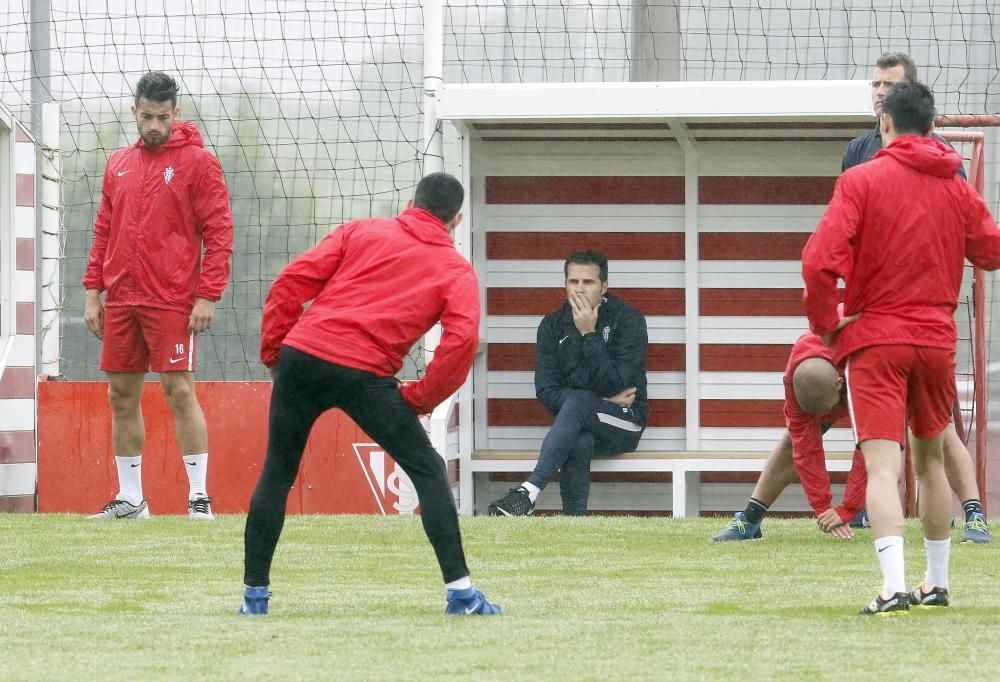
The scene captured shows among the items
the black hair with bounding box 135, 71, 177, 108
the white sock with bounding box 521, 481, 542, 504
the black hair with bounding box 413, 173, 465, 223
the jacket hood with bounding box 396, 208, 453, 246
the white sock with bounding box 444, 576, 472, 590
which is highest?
the black hair with bounding box 135, 71, 177, 108

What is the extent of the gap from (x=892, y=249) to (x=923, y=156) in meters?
0.27

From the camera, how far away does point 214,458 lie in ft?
29.7

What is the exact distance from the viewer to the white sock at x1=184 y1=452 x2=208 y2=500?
760cm

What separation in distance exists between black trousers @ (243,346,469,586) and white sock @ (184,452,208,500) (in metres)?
2.82

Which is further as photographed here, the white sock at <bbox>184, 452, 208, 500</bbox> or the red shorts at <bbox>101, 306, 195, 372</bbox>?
the white sock at <bbox>184, 452, 208, 500</bbox>

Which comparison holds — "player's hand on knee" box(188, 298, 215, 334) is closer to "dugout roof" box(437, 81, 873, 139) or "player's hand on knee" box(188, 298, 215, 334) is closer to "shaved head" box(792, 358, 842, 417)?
"dugout roof" box(437, 81, 873, 139)

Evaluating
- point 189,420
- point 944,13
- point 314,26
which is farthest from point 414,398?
point 314,26

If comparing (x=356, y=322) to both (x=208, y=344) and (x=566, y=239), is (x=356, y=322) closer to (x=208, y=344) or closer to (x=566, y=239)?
(x=566, y=239)

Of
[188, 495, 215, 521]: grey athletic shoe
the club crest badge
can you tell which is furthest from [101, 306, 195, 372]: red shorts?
the club crest badge

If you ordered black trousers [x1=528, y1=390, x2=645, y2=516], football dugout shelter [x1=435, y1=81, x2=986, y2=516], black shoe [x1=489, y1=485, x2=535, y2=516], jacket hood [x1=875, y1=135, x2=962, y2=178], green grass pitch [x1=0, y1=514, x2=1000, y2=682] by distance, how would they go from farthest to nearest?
football dugout shelter [x1=435, y1=81, x2=986, y2=516] < black trousers [x1=528, y1=390, x2=645, y2=516] < black shoe [x1=489, y1=485, x2=535, y2=516] < jacket hood [x1=875, y1=135, x2=962, y2=178] < green grass pitch [x1=0, y1=514, x2=1000, y2=682]

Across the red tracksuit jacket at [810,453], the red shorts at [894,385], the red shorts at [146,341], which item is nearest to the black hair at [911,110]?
the red shorts at [894,385]

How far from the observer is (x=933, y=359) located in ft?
16.0

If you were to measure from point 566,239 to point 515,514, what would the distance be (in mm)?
1987

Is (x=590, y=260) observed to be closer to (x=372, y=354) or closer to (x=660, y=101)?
(x=660, y=101)
